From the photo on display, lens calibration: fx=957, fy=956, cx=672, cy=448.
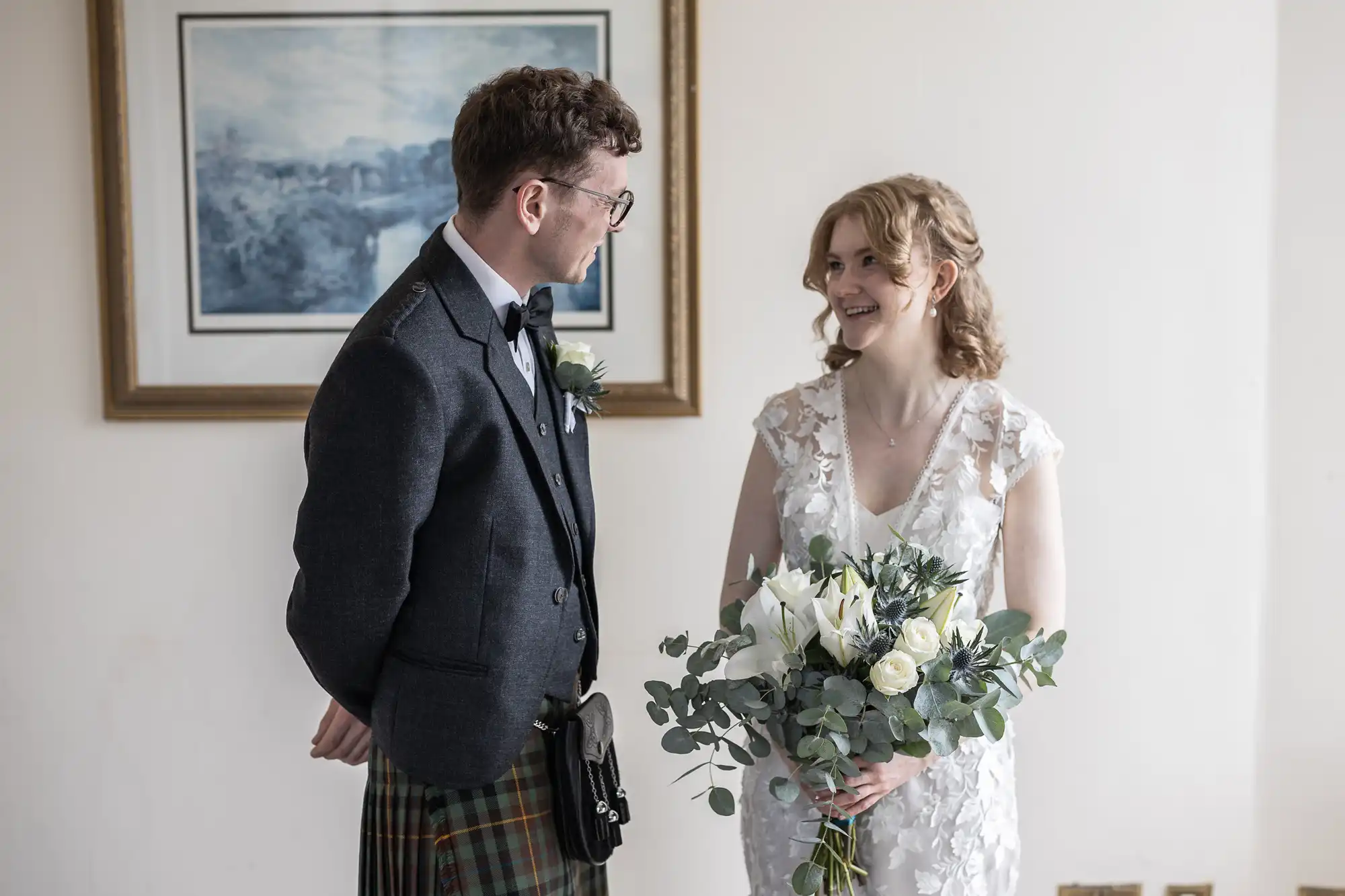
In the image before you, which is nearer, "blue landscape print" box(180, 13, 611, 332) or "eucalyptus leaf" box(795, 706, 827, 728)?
"eucalyptus leaf" box(795, 706, 827, 728)

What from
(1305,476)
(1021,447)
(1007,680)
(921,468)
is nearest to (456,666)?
(1007,680)

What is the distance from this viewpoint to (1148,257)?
90.1 inches

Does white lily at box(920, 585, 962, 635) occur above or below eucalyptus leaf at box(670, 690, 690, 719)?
above

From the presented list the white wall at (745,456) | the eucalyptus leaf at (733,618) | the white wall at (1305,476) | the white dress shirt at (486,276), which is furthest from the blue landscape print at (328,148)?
the white wall at (1305,476)

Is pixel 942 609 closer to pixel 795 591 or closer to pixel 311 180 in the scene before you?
pixel 795 591

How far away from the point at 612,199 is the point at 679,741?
0.80 metres

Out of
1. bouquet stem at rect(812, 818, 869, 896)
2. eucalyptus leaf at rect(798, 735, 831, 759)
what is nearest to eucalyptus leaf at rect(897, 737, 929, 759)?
eucalyptus leaf at rect(798, 735, 831, 759)

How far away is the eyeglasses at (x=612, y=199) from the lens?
139 cm

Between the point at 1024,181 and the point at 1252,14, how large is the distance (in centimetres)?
66

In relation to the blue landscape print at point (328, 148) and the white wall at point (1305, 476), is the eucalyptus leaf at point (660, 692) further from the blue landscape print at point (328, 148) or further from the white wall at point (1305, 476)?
the white wall at point (1305, 476)

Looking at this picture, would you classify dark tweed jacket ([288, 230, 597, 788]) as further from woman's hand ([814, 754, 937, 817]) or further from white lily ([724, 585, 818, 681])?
woman's hand ([814, 754, 937, 817])

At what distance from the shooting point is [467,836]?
1.39m

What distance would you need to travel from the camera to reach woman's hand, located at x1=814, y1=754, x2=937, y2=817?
1.42 m

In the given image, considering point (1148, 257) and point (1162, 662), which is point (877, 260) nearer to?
point (1148, 257)
